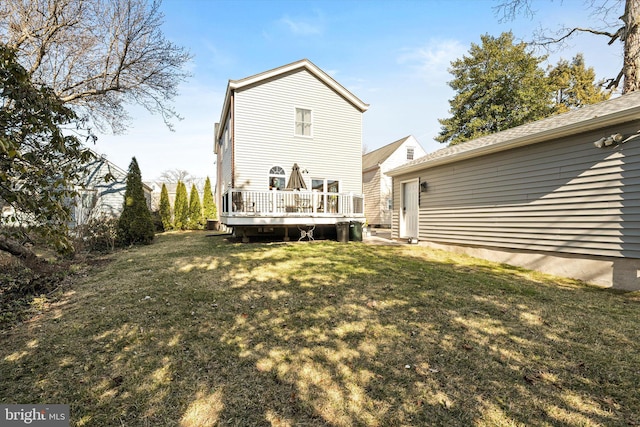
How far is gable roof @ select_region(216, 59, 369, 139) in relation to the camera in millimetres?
11875

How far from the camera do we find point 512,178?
758 cm

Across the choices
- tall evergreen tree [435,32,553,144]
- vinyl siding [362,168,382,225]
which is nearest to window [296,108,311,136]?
vinyl siding [362,168,382,225]

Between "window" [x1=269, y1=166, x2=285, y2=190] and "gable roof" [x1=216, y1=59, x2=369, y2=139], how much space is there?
3.59 meters

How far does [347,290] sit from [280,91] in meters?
10.6

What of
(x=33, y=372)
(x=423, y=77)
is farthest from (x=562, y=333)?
(x=423, y=77)

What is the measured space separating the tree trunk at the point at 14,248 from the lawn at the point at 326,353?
170 cm

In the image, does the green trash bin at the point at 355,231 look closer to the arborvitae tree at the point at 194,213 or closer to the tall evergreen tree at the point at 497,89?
the arborvitae tree at the point at 194,213

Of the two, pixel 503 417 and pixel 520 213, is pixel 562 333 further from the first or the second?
pixel 520 213

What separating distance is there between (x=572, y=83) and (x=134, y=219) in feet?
98.5

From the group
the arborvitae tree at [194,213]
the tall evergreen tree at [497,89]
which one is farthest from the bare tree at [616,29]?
the arborvitae tree at [194,213]

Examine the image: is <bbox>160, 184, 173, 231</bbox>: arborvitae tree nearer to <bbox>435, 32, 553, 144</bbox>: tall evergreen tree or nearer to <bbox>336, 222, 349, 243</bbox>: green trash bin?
<bbox>336, 222, 349, 243</bbox>: green trash bin

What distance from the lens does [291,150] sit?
1277 cm

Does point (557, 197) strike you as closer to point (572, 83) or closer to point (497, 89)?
point (497, 89)

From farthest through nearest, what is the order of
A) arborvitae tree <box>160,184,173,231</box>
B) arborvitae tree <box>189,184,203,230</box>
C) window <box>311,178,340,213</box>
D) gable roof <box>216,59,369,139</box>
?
1. arborvitae tree <box>189,184,203,230</box>
2. arborvitae tree <box>160,184,173,231</box>
3. gable roof <box>216,59,369,139</box>
4. window <box>311,178,340,213</box>
